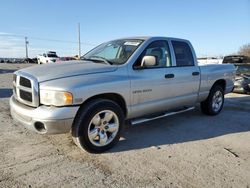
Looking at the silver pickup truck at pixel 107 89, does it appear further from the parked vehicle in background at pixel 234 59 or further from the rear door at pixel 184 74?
the parked vehicle in background at pixel 234 59

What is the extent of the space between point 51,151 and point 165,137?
81.7 inches

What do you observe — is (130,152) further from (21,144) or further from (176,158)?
(21,144)

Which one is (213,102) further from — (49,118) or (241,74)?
(241,74)

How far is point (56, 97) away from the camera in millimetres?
3549

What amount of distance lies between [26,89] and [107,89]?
3.92ft

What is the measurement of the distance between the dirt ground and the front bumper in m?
0.47

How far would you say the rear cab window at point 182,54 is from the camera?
544 centimetres

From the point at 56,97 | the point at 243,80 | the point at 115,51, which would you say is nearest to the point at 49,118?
the point at 56,97

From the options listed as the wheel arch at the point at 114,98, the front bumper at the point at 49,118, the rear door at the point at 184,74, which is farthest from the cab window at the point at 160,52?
the front bumper at the point at 49,118

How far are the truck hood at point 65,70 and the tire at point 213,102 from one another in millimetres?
3328

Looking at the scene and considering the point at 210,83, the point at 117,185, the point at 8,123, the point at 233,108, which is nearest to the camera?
the point at 117,185

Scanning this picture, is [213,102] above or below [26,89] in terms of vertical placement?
below

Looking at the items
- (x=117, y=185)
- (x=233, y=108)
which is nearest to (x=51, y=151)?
(x=117, y=185)

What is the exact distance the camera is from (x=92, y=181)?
317 centimetres
